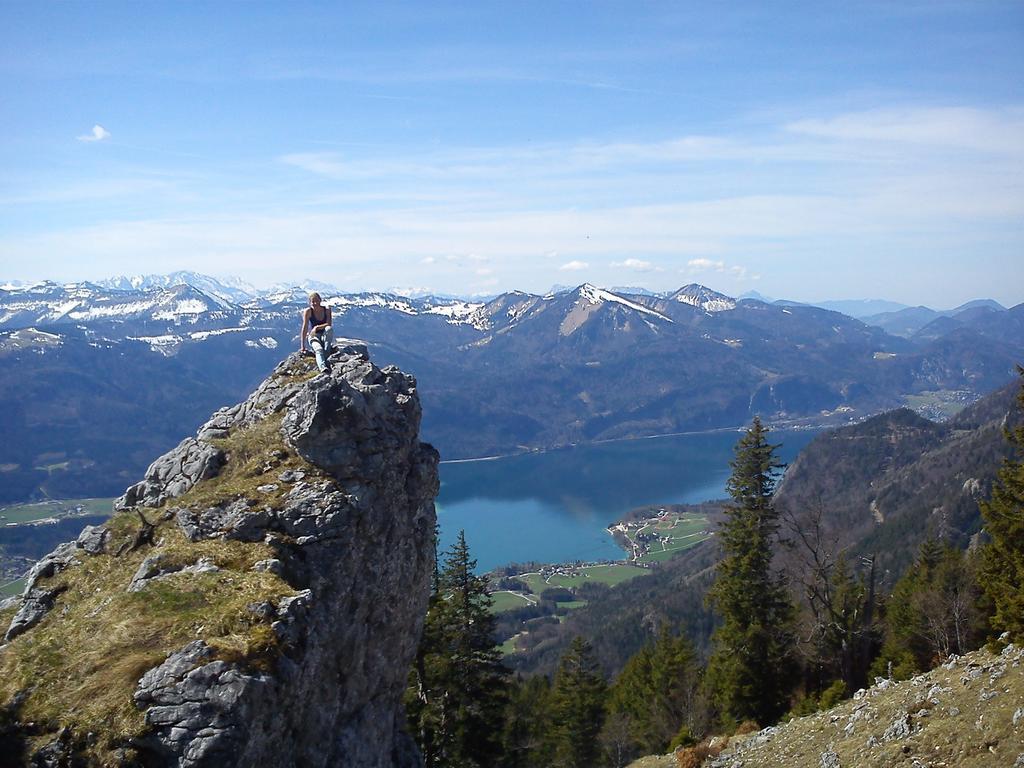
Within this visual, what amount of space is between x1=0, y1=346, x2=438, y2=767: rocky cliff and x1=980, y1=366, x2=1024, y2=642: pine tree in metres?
15.1

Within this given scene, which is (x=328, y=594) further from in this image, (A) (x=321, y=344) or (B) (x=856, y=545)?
(B) (x=856, y=545)

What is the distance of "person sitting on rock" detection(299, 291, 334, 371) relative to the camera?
21438 mm

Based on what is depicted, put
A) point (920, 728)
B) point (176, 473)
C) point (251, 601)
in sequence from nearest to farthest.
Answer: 1. point (251, 601)
2. point (920, 728)
3. point (176, 473)

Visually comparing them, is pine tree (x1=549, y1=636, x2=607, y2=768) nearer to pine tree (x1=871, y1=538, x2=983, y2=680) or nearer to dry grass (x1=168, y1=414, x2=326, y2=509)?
pine tree (x1=871, y1=538, x2=983, y2=680)

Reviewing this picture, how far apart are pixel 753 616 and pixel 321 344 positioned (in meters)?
19.5

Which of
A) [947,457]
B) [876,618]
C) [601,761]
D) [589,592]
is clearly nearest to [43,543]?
[589,592]

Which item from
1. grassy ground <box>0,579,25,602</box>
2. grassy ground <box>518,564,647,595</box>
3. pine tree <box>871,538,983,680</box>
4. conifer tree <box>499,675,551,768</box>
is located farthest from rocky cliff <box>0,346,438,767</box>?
grassy ground <box>0,579,25,602</box>

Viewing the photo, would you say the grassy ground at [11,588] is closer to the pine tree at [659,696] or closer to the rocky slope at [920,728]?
the pine tree at [659,696]

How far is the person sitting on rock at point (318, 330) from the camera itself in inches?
844

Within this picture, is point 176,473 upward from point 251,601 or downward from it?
upward

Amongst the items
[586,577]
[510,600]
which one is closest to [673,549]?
[586,577]

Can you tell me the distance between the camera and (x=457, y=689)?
2667cm

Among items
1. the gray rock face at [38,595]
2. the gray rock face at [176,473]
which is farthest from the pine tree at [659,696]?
the gray rock face at [38,595]

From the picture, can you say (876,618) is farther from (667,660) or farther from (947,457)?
(947,457)
